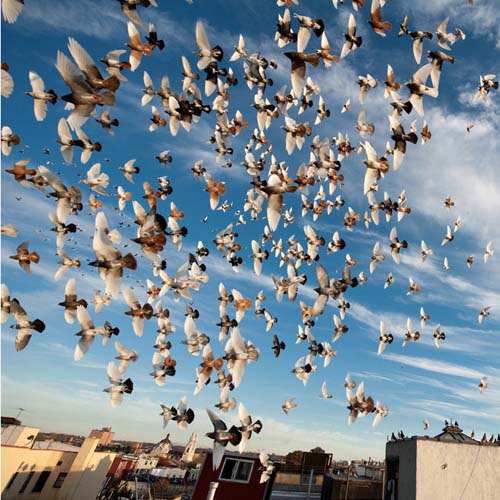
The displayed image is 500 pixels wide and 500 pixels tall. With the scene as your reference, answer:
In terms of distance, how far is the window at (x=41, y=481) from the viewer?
3983cm

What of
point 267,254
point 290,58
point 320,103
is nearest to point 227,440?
point 267,254

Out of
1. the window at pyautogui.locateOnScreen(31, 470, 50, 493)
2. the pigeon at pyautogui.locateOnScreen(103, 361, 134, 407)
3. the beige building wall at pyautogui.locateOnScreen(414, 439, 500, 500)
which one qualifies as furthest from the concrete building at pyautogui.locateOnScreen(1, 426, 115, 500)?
the beige building wall at pyautogui.locateOnScreen(414, 439, 500, 500)

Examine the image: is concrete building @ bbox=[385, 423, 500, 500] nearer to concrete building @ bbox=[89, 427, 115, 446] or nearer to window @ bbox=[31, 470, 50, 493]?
window @ bbox=[31, 470, 50, 493]

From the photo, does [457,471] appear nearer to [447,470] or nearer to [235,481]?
[447,470]

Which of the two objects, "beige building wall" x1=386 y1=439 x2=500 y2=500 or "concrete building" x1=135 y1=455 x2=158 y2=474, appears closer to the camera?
"beige building wall" x1=386 y1=439 x2=500 y2=500

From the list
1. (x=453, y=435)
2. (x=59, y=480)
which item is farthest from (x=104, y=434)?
(x=453, y=435)

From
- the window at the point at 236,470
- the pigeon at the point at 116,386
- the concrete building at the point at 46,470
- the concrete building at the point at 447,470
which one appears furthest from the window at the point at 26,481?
the pigeon at the point at 116,386

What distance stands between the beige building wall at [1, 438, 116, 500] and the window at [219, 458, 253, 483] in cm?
2759

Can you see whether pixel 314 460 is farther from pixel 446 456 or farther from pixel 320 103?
pixel 320 103

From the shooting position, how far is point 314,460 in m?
29.8

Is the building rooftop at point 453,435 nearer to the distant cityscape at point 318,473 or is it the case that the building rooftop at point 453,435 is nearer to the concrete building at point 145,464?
the distant cityscape at point 318,473

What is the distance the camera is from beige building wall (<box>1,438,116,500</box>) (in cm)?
3725

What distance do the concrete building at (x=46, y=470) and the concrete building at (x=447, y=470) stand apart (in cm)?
3753

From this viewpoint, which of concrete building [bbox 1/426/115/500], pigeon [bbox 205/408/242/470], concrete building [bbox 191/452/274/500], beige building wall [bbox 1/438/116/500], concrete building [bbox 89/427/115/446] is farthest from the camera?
concrete building [bbox 89/427/115/446]
